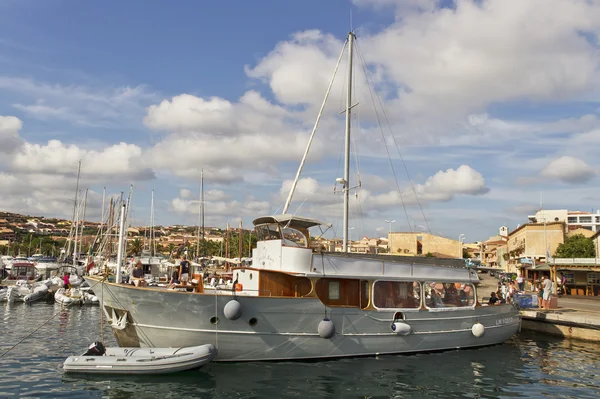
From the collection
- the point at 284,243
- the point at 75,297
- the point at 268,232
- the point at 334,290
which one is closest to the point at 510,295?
the point at 334,290

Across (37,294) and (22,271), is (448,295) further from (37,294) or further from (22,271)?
(22,271)

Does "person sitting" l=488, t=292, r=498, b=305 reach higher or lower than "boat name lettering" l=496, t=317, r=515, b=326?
higher

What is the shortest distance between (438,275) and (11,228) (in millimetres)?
169276

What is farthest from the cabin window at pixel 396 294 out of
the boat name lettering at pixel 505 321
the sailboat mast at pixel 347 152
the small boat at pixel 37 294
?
the small boat at pixel 37 294

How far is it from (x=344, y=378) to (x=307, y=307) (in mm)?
2116

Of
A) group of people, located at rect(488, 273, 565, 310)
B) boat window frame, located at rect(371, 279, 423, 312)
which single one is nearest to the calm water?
boat window frame, located at rect(371, 279, 423, 312)

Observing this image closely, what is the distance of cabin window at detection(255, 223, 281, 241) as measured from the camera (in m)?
13.9

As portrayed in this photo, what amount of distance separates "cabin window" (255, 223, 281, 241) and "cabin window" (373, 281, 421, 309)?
3.46 metres

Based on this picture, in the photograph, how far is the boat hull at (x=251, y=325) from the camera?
12.1 meters

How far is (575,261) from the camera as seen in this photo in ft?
109

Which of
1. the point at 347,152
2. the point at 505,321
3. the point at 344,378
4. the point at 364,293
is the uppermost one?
the point at 347,152

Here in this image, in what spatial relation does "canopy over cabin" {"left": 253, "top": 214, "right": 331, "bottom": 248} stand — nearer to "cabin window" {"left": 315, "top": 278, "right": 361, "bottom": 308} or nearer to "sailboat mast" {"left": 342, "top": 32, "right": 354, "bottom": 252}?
"cabin window" {"left": 315, "top": 278, "right": 361, "bottom": 308}

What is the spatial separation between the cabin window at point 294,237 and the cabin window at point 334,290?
142cm

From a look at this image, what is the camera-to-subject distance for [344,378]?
11.9 m
